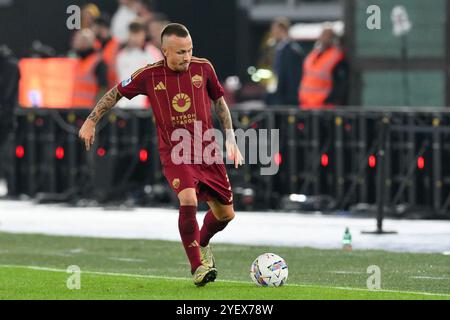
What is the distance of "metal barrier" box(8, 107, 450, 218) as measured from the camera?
A: 74.3 feet

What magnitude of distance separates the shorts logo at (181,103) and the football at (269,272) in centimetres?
134

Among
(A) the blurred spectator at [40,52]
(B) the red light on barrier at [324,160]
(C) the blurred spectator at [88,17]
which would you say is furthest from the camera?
(A) the blurred spectator at [40,52]

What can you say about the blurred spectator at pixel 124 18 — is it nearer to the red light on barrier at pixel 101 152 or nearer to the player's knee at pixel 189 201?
the red light on barrier at pixel 101 152

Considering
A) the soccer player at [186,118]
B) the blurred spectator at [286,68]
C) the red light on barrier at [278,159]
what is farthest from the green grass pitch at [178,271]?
the blurred spectator at [286,68]

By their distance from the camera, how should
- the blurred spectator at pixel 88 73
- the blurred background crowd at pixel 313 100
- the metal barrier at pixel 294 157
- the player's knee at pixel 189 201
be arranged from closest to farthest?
the player's knee at pixel 189 201 < the metal barrier at pixel 294 157 < the blurred background crowd at pixel 313 100 < the blurred spectator at pixel 88 73

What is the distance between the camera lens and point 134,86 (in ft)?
47.4

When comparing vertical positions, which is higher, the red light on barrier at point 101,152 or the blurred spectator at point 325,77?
the blurred spectator at point 325,77

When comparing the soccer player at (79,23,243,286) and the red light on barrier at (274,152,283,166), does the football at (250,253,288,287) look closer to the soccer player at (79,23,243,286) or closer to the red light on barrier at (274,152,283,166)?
the soccer player at (79,23,243,286)

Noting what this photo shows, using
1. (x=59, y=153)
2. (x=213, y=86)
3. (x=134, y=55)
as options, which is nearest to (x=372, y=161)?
(x=134, y=55)

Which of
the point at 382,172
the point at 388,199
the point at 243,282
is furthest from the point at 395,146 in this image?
the point at 243,282

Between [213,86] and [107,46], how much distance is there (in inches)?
552

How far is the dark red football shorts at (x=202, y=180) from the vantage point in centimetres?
1421

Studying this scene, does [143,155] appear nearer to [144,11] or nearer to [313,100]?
[313,100]

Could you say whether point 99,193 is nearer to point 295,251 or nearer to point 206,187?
point 295,251
